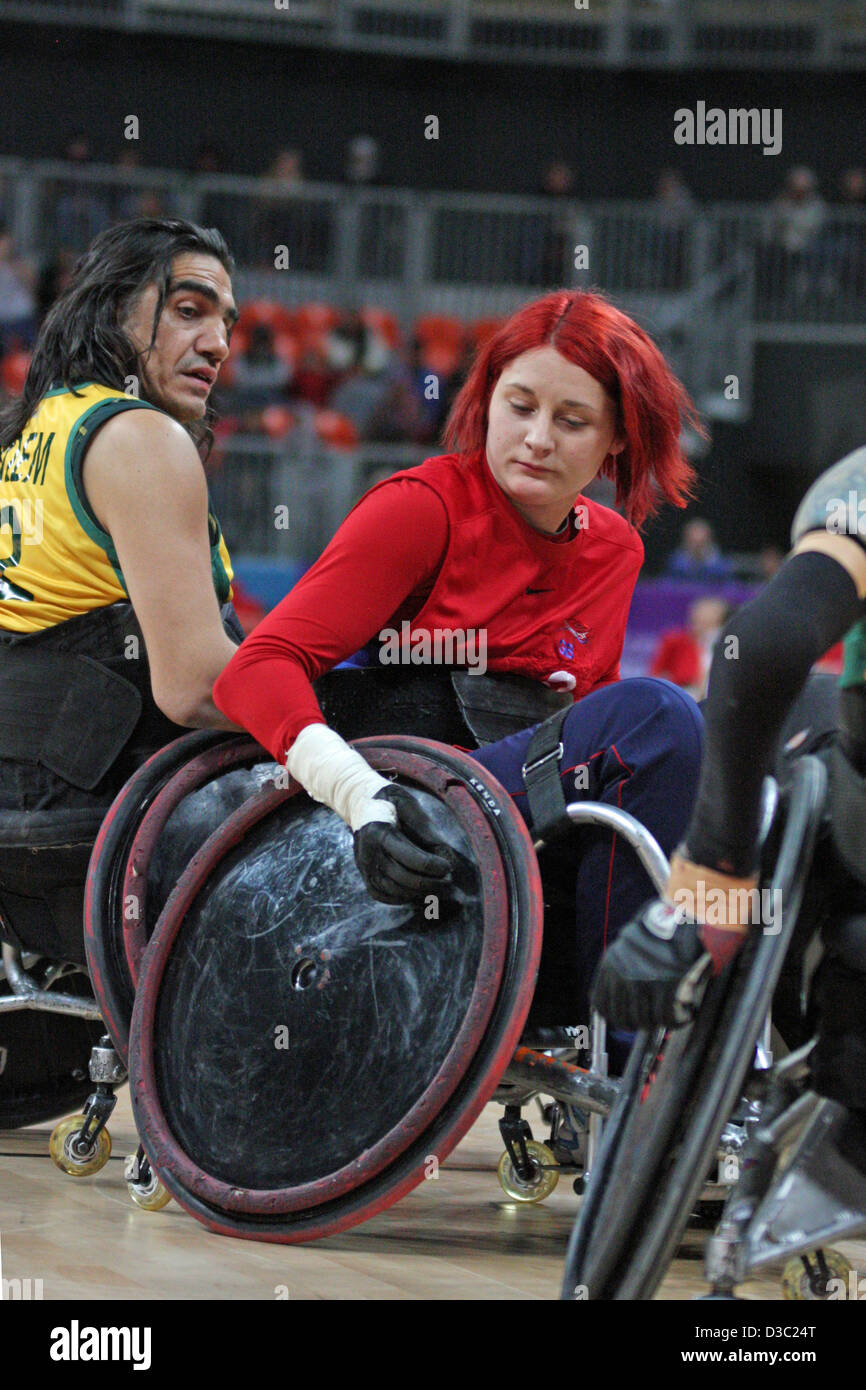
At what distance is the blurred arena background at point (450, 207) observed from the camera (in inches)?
449

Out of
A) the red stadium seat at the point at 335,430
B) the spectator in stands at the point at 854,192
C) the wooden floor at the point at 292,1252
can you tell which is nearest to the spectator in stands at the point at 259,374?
the red stadium seat at the point at 335,430

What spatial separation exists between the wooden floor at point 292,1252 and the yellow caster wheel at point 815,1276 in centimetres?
13

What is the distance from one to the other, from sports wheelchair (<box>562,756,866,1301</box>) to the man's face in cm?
161

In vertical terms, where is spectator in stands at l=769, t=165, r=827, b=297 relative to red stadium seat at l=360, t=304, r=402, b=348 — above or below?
above

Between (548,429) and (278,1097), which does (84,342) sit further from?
(278,1097)

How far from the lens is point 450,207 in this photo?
12.5 m

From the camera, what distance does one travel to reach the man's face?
295cm

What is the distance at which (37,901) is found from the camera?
9.48 feet

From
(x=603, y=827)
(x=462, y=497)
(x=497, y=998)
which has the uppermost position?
(x=462, y=497)

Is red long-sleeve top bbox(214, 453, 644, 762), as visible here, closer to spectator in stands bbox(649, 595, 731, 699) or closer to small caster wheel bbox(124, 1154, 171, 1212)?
small caster wheel bbox(124, 1154, 171, 1212)

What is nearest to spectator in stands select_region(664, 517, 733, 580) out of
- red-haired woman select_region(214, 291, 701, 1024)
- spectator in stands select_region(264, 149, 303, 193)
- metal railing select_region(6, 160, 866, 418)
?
metal railing select_region(6, 160, 866, 418)
